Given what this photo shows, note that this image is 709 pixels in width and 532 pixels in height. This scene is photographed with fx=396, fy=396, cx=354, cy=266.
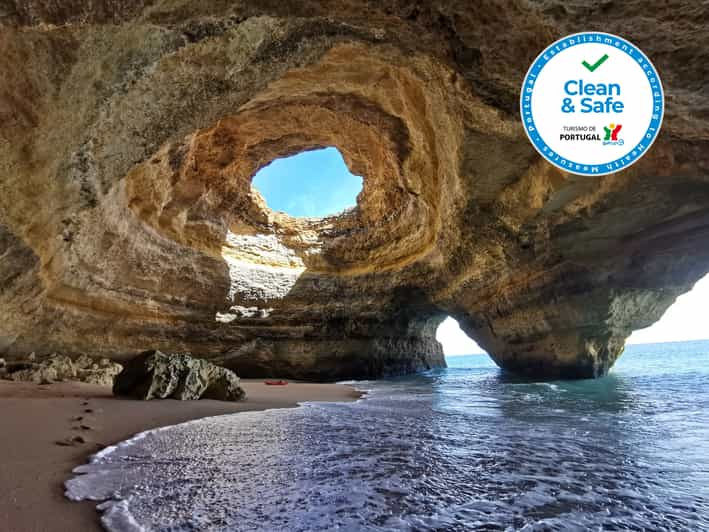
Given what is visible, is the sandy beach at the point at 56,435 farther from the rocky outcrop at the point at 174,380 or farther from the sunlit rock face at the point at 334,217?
the sunlit rock face at the point at 334,217

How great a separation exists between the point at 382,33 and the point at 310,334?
362 inches

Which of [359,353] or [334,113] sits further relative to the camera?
[359,353]

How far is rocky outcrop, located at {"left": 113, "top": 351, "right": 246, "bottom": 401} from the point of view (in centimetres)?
487

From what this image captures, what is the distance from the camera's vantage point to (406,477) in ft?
6.66

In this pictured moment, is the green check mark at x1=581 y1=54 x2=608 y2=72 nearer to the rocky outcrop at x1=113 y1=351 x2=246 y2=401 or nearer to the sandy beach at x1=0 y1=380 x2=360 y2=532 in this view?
the sandy beach at x1=0 y1=380 x2=360 y2=532

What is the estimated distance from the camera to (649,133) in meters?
3.52

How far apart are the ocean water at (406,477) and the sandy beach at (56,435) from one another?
0.12 m

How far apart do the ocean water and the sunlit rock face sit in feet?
9.31

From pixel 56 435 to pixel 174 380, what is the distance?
7.47ft

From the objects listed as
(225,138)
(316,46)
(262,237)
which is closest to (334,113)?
(225,138)

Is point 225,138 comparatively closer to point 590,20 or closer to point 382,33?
point 382,33

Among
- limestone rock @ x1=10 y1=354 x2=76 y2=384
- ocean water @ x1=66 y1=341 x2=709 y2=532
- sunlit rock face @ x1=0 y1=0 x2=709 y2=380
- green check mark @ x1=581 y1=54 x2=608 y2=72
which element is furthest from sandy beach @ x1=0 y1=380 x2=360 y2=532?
green check mark @ x1=581 y1=54 x2=608 y2=72

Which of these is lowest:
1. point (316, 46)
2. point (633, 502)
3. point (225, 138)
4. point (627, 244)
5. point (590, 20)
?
point (633, 502)

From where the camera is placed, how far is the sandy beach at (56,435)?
1.50 m
